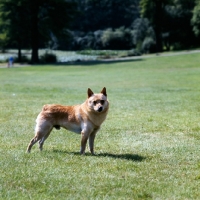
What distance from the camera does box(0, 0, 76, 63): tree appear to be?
6281 cm

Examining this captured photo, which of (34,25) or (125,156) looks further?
(34,25)

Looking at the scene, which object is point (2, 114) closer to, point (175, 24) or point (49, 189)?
point (49, 189)

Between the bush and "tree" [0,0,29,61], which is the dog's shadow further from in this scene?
the bush

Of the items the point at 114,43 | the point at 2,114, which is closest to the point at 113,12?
the point at 114,43

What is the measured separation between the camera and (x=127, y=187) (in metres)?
6.83

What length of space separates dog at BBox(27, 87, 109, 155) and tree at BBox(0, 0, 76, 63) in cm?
5488

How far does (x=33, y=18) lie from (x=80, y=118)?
5571cm

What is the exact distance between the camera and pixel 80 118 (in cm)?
920

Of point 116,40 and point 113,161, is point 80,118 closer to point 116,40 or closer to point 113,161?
point 113,161

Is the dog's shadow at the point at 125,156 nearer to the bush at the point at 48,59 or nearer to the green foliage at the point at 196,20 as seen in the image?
the bush at the point at 48,59

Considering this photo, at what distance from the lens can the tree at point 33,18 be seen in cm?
6281

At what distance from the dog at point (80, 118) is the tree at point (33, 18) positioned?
54884 millimetres

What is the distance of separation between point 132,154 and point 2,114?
7.83 metres

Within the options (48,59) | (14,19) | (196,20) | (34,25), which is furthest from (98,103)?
(196,20)
